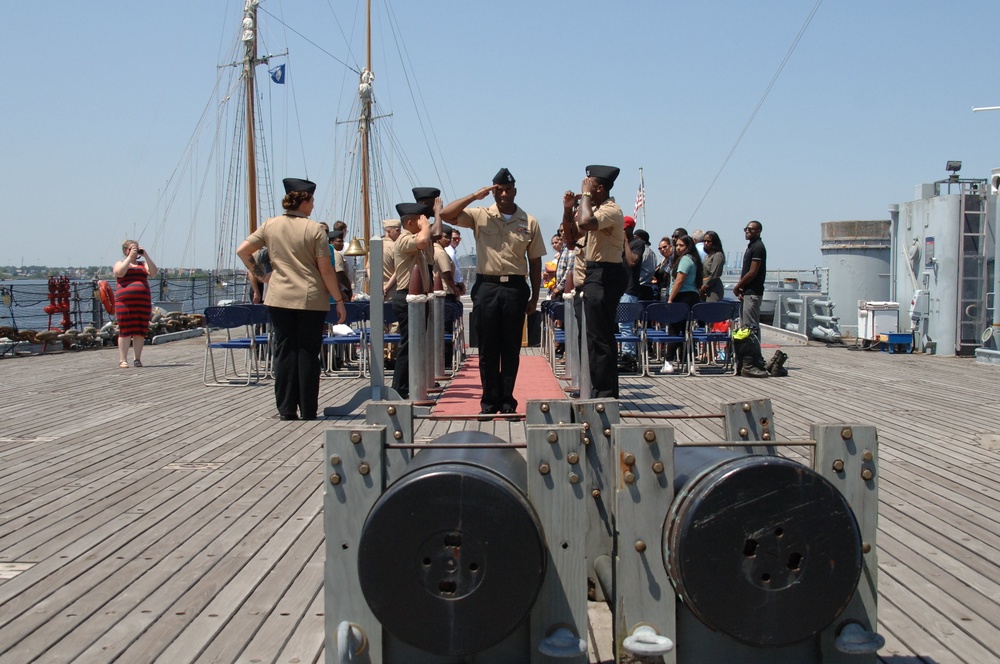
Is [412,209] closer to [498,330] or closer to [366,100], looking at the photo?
[498,330]

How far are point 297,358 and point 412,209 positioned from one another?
2024 millimetres

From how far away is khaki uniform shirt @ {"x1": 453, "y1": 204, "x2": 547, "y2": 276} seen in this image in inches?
304

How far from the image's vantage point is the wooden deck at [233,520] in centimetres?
341

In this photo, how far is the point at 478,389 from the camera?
10.2 m

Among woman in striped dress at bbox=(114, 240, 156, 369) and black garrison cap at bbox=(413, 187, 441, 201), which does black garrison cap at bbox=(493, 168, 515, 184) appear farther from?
woman in striped dress at bbox=(114, 240, 156, 369)

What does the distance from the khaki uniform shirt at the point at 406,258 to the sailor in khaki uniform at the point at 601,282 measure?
173cm

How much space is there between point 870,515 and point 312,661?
1808 mm

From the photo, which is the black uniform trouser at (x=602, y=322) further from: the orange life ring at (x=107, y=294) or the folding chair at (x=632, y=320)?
the orange life ring at (x=107, y=294)

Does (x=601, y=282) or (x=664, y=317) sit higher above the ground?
(x=601, y=282)

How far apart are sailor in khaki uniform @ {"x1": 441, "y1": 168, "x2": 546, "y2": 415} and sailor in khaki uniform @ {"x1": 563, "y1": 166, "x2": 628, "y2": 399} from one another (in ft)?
1.39

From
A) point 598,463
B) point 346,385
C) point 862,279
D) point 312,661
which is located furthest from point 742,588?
point 862,279

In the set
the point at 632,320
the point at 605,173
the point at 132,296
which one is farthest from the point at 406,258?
the point at 132,296

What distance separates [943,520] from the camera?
16.2 ft

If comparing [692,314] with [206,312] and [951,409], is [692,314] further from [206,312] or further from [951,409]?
[206,312]
